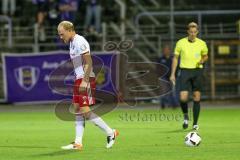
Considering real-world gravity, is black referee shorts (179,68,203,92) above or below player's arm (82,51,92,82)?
below

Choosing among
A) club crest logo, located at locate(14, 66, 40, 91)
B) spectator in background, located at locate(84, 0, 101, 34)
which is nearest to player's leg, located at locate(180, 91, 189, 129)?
spectator in background, located at locate(84, 0, 101, 34)

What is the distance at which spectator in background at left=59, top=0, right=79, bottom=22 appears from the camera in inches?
1204

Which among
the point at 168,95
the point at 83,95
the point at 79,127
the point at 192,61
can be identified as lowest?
the point at 168,95

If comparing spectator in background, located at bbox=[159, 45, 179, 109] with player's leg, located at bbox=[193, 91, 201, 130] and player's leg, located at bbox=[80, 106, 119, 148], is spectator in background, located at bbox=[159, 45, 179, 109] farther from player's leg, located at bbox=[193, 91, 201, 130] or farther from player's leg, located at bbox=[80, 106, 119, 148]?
player's leg, located at bbox=[80, 106, 119, 148]

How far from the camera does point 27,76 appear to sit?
103ft

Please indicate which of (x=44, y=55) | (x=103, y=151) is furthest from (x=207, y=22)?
(x=103, y=151)

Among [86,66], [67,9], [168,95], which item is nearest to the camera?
[86,66]

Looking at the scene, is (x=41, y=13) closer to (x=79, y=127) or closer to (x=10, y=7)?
(x=10, y=7)

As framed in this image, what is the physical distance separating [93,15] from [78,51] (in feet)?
56.7

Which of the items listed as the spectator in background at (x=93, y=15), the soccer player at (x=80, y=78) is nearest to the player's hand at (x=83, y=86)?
the soccer player at (x=80, y=78)

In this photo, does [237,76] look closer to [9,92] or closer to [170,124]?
[9,92]

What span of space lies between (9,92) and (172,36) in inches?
278

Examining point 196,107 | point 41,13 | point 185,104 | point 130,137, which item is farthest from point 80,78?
point 41,13

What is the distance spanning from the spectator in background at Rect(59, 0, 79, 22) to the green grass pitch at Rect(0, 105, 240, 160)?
588 cm
